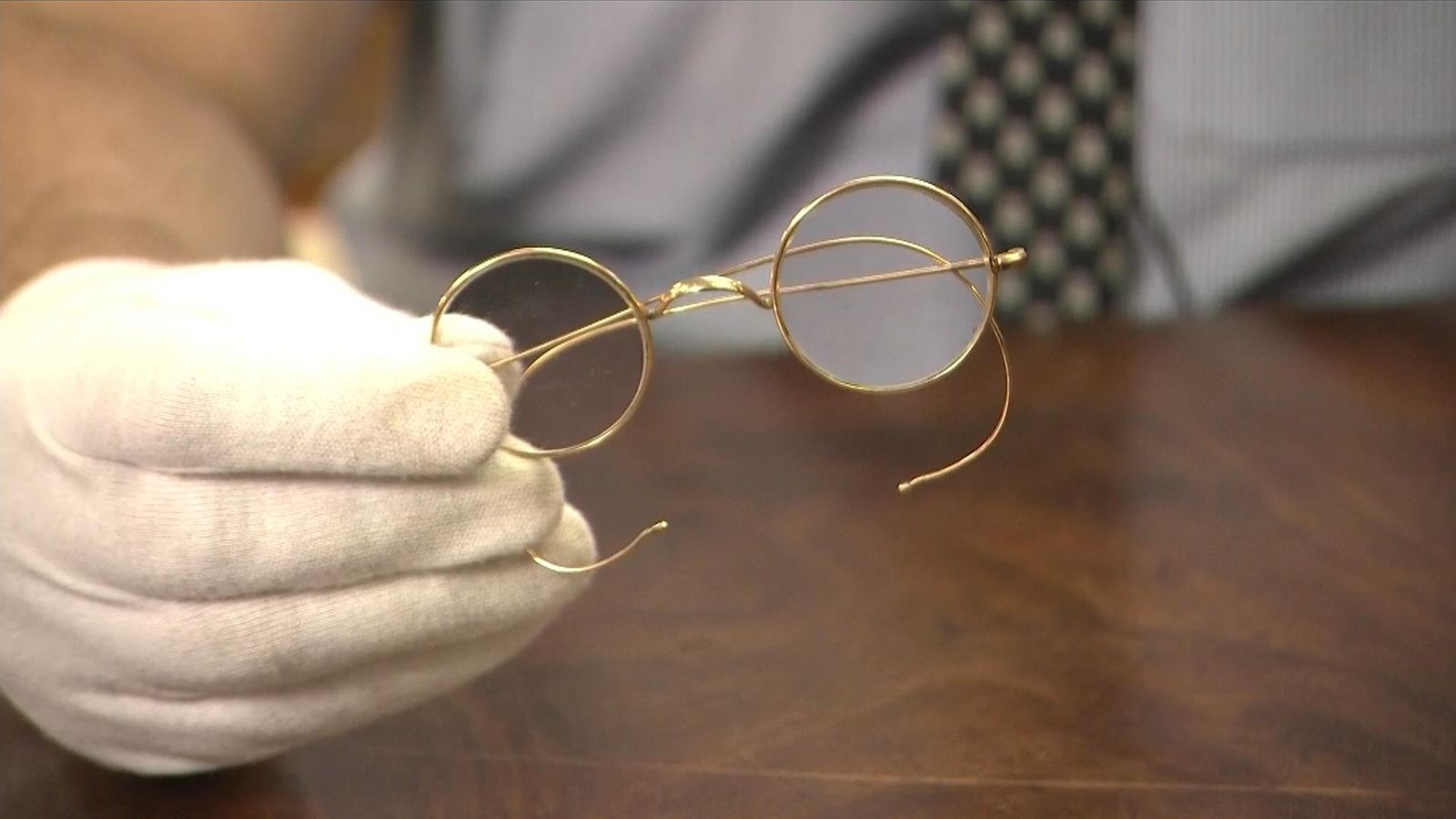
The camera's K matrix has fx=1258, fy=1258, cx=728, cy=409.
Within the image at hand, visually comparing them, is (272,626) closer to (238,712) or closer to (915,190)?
(238,712)

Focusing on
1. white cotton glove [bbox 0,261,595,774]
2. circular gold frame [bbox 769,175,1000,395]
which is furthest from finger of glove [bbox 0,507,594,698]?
circular gold frame [bbox 769,175,1000,395]

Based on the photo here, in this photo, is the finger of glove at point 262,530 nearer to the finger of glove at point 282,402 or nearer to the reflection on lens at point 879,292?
the finger of glove at point 282,402

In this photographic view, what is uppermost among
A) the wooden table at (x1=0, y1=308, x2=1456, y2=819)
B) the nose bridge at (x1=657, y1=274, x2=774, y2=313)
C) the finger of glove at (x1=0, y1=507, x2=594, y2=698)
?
the nose bridge at (x1=657, y1=274, x2=774, y2=313)

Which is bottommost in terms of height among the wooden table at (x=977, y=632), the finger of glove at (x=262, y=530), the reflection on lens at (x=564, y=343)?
the wooden table at (x=977, y=632)

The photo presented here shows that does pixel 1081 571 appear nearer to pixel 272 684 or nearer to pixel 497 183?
pixel 272 684

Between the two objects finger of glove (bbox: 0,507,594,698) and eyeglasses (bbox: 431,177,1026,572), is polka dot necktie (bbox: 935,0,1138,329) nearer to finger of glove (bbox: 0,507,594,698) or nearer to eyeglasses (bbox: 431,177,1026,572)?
eyeglasses (bbox: 431,177,1026,572)

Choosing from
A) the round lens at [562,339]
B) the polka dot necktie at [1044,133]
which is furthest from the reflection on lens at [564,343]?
the polka dot necktie at [1044,133]

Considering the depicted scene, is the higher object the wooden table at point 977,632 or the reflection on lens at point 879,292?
the reflection on lens at point 879,292

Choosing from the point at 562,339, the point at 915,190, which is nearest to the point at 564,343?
the point at 562,339
